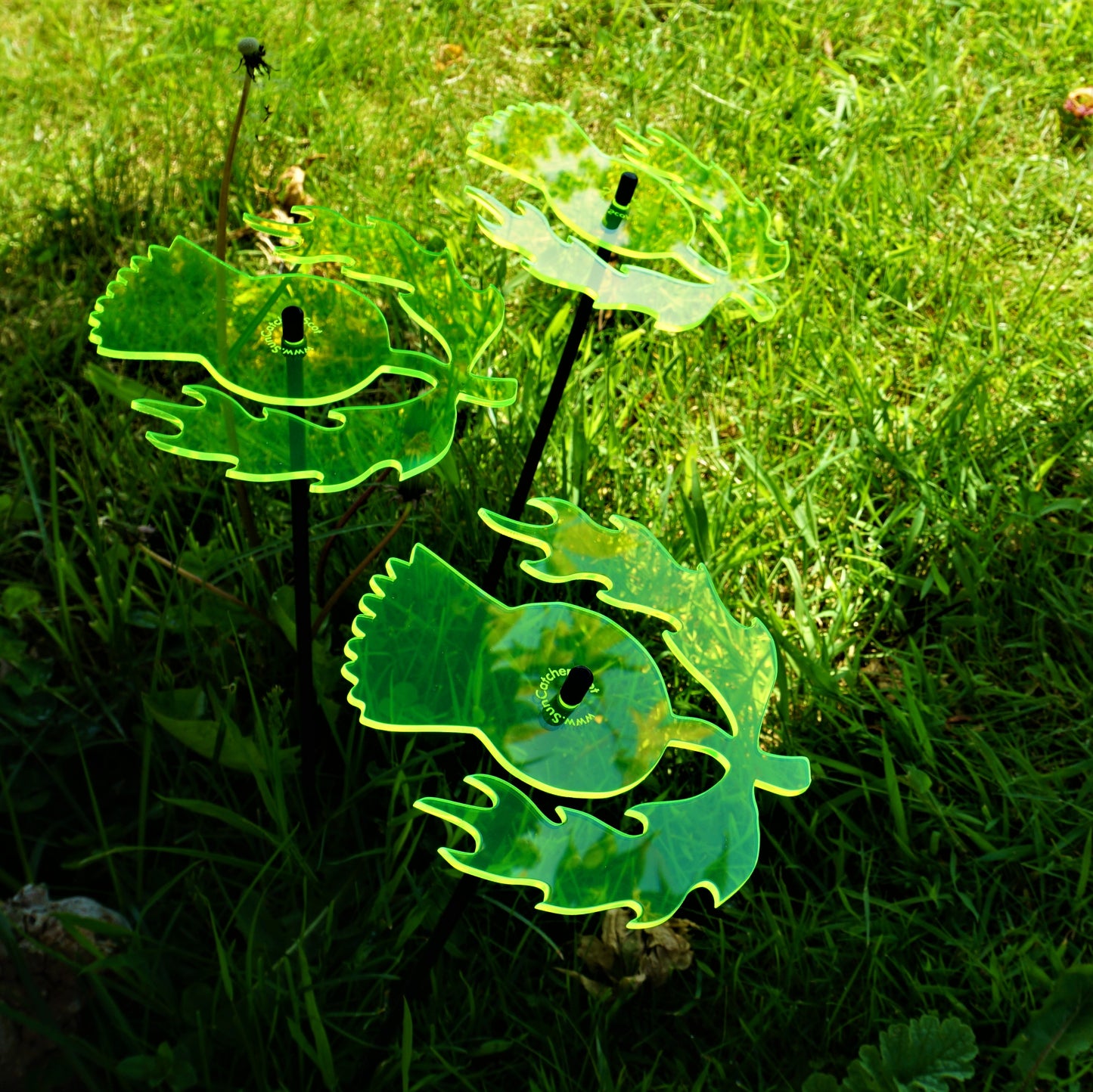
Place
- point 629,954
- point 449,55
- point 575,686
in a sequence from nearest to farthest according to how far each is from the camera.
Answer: point 575,686 < point 629,954 < point 449,55

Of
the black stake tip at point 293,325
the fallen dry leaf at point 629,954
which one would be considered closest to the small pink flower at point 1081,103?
the fallen dry leaf at point 629,954

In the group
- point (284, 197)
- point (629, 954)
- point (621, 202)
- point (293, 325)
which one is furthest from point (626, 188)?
point (284, 197)

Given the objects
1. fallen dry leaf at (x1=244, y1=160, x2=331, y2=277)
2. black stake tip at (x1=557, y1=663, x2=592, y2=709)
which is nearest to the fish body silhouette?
black stake tip at (x1=557, y1=663, x2=592, y2=709)

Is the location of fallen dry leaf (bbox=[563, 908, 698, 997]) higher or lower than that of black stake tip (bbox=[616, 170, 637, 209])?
lower

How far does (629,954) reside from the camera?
1.41m

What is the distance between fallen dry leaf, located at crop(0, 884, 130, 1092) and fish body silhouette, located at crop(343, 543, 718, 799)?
24.5 inches

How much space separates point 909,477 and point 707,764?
2.38 feet

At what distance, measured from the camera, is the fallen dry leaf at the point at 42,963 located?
1.25 meters

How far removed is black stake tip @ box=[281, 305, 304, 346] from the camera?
958mm

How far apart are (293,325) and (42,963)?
89 centimetres

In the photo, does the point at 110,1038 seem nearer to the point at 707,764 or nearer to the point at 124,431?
the point at 707,764

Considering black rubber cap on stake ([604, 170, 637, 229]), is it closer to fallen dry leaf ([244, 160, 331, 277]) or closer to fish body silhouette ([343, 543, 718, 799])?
fish body silhouette ([343, 543, 718, 799])

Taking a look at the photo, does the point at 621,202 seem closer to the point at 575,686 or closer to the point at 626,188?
the point at 626,188

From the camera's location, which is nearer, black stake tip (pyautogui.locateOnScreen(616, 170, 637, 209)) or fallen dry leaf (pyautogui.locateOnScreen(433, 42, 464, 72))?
black stake tip (pyautogui.locateOnScreen(616, 170, 637, 209))
